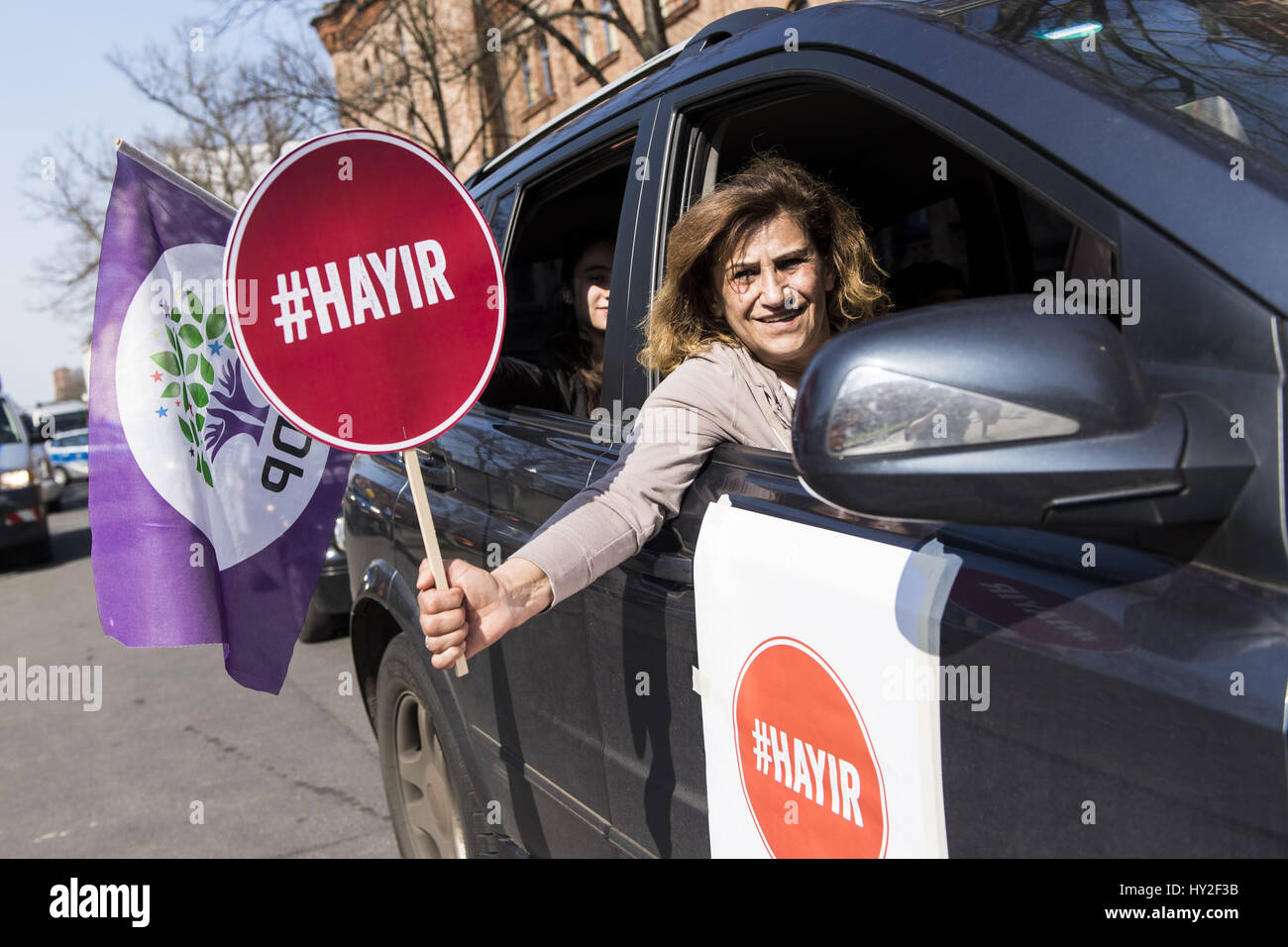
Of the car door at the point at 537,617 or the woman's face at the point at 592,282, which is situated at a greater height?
the woman's face at the point at 592,282

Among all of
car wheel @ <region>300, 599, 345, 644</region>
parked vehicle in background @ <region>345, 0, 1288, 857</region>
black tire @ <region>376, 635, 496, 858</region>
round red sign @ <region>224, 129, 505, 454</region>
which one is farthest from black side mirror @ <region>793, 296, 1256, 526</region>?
car wheel @ <region>300, 599, 345, 644</region>

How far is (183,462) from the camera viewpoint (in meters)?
2.64

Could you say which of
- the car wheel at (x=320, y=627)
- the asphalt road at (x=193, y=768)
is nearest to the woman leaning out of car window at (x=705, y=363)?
the asphalt road at (x=193, y=768)

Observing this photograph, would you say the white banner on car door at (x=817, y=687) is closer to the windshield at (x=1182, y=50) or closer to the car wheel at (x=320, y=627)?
the windshield at (x=1182, y=50)

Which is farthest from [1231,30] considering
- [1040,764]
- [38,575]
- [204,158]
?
[204,158]

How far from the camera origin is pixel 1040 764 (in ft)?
3.74

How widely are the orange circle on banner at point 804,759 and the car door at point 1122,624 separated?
15 cm

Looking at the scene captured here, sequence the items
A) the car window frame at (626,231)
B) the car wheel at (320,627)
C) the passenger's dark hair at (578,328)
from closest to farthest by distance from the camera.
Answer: the car window frame at (626,231)
the passenger's dark hair at (578,328)
the car wheel at (320,627)

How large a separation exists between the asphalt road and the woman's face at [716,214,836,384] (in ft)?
8.15

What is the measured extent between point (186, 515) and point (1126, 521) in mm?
2217

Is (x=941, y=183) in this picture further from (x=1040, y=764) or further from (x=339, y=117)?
(x=339, y=117)

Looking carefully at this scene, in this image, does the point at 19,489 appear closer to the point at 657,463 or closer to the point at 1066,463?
the point at 657,463

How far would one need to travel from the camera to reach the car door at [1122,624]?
39.4 inches

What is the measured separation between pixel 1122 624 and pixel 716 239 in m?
1.21
